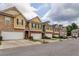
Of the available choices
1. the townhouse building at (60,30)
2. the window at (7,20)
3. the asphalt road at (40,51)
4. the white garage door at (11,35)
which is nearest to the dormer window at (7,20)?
the window at (7,20)

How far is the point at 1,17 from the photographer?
62.1 feet

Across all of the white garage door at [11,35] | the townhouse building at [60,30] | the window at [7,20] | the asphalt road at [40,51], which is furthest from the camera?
the window at [7,20]

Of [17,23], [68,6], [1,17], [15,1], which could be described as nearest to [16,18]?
[17,23]

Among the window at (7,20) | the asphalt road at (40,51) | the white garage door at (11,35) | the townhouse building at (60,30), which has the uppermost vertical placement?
the window at (7,20)

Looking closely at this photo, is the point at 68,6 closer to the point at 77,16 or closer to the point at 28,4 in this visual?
the point at 77,16

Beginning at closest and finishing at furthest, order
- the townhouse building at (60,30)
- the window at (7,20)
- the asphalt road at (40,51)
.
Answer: the asphalt road at (40,51)
the townhouse building at (60,30)
the window at (7,20)

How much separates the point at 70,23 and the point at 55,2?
1.93 metres

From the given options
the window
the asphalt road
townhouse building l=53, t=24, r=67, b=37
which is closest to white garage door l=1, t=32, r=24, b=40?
the window

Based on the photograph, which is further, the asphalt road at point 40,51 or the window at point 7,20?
the window at point 7,20

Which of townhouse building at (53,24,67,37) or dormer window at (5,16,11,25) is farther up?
dormer window at (5,16,11,25)

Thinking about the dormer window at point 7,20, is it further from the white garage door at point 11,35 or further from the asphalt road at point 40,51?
the asphalt road at point 40,51

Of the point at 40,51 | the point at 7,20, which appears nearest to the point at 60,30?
the point at 7,20

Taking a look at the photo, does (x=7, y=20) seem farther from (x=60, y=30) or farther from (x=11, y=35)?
(x=60, y=30)

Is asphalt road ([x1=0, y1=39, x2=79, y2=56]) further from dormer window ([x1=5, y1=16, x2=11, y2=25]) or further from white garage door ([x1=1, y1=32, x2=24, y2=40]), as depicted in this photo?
dormer window ([x1=5, y1=16, x2=11, y2=25])
